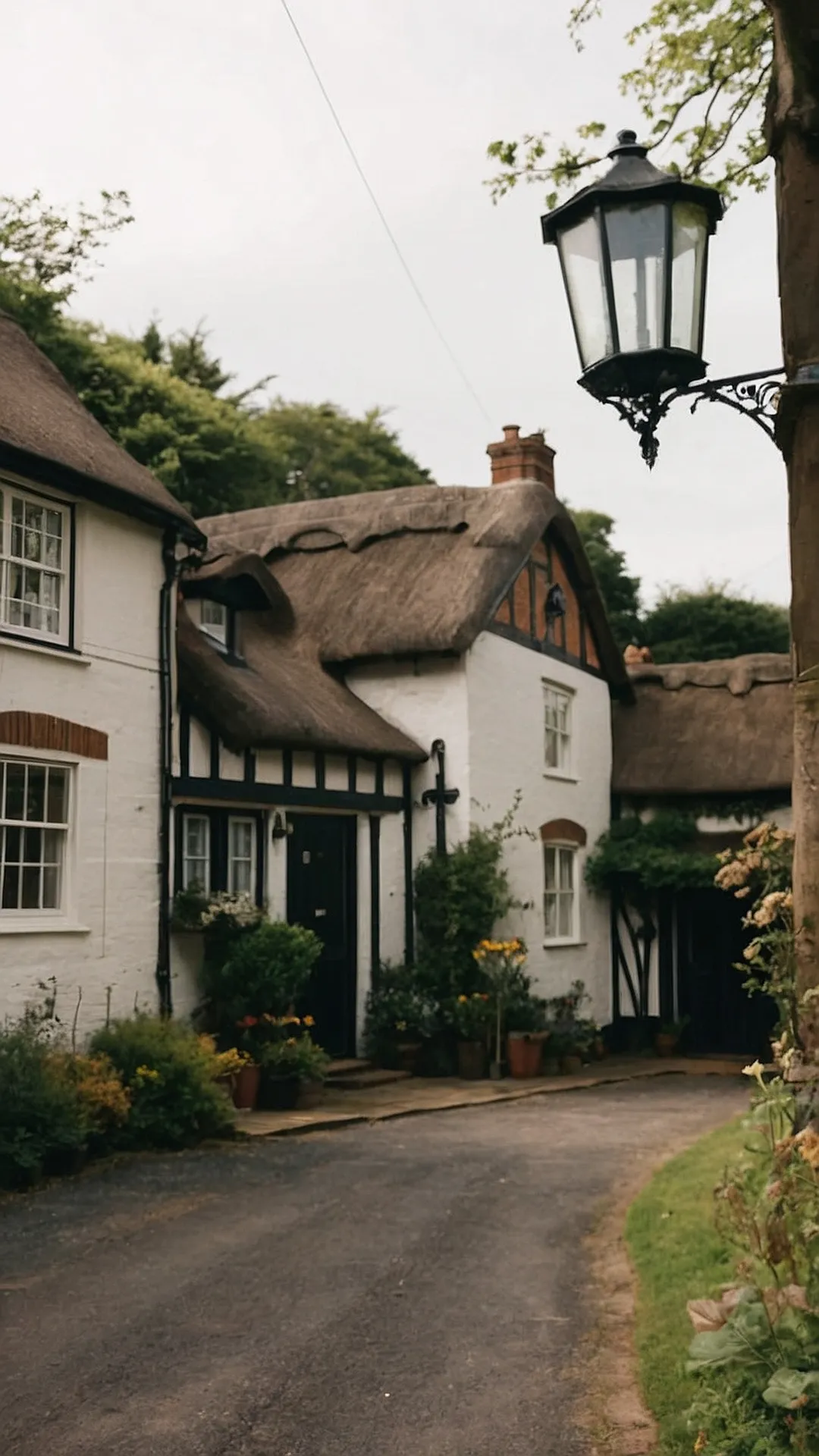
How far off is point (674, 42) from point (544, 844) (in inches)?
438

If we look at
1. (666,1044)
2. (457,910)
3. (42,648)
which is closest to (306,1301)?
(42,648)

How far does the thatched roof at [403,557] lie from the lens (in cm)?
1658

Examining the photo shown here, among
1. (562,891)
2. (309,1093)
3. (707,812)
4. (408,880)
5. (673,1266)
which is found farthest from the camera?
(707,812)

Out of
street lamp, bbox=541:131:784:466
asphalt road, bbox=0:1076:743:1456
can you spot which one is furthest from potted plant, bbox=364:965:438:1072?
street lamp, bbox=541:131:784:466

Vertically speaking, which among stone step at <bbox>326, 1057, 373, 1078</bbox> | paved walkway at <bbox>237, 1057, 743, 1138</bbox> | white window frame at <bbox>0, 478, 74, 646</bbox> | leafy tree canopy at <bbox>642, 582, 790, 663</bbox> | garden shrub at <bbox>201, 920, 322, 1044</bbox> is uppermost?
leafy tree canopy at <bbox>642, 582, 790, 663</bbox>

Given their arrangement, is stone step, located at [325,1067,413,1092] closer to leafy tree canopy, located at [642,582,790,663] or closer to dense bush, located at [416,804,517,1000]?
dense bush, located at [416,804,517,1000]

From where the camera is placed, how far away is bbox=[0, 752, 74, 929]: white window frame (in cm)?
1085

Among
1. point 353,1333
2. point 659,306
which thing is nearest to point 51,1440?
point 353,1333

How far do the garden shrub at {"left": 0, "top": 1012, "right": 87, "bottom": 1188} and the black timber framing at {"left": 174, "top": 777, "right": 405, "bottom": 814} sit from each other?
341 cm

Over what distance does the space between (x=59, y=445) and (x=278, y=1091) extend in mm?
5804

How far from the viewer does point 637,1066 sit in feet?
58.6

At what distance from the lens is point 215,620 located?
15.0 meters

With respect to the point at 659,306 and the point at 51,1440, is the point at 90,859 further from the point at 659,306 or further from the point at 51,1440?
the point at 659,306

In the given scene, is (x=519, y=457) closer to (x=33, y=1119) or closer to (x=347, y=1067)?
(x=347, y=1067)
